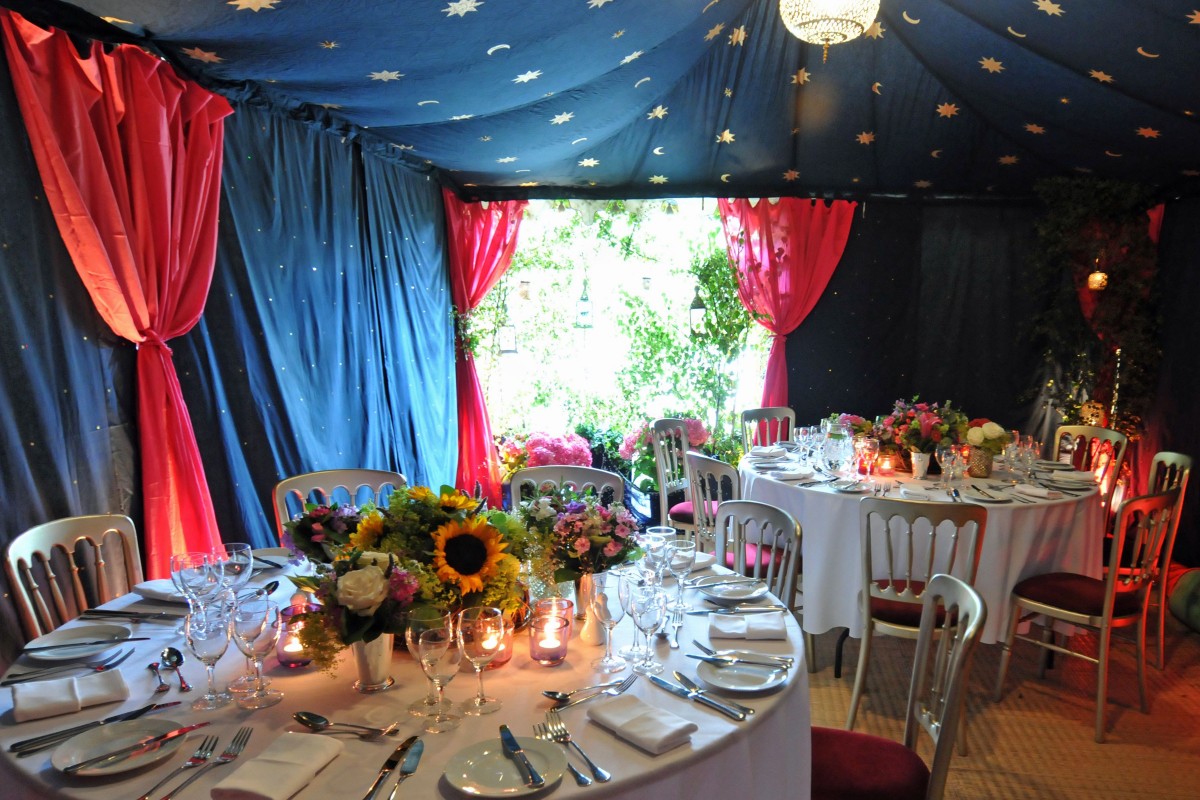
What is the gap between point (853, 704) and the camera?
282 centimetres

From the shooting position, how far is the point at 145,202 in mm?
2670

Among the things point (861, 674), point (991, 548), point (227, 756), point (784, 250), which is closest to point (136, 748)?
point (227, 756)

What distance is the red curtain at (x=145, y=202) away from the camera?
238cm

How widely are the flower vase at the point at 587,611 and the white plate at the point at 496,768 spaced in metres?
0.44

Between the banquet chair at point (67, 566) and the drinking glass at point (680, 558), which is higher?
the drinking glass at point (680, 558)

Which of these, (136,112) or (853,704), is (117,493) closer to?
(136,112)

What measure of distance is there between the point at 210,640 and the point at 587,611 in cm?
84

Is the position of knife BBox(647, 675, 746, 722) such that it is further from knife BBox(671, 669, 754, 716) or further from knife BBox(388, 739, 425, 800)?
knife BBox(388, 739, 425, 800)

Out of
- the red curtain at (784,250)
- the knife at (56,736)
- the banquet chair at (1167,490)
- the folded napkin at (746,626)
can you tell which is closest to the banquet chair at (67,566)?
the knife at (56,736)

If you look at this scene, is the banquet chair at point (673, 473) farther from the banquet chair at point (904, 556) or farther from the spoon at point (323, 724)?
the spoon at point (323, 724)

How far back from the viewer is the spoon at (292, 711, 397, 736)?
4.67 ft

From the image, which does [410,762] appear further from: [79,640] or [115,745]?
[79,640]

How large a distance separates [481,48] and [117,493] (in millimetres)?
2255

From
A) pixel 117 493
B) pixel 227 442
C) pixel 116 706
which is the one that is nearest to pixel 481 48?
pixel 227 442
